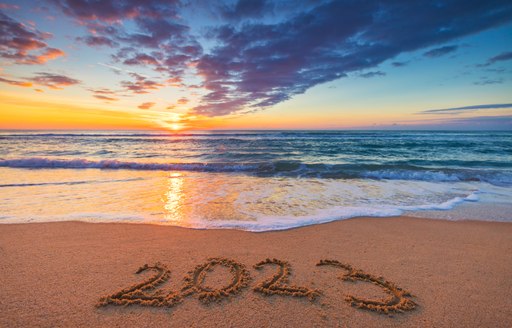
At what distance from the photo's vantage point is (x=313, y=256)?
141 inches

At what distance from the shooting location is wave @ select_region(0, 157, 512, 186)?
10.7 m

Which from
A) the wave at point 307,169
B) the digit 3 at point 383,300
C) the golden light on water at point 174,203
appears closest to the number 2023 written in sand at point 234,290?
the digit 3 at point 383,300

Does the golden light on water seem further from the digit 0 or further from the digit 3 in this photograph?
the digit 3

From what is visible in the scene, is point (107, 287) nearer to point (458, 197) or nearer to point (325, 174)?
point (458, 197)

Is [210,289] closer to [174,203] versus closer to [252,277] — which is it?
[252,277]

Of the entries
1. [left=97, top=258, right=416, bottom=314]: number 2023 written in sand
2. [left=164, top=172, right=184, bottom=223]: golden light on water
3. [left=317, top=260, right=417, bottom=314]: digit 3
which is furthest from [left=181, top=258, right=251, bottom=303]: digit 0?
[left=164, top=172, right=184, bottom=223]: golden light on water

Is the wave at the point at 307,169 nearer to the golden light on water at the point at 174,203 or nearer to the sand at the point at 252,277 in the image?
the golden light on water at the point at 174,203

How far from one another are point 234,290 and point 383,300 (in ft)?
5.21

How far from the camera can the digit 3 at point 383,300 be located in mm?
2506

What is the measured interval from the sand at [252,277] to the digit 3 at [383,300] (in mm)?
12

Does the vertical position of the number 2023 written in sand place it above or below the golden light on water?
below

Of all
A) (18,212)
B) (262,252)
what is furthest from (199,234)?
(18,212)

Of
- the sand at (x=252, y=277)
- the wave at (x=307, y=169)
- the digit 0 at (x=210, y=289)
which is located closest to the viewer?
the sand at (x=252, y=277)

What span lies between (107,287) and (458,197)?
875 centimetres
